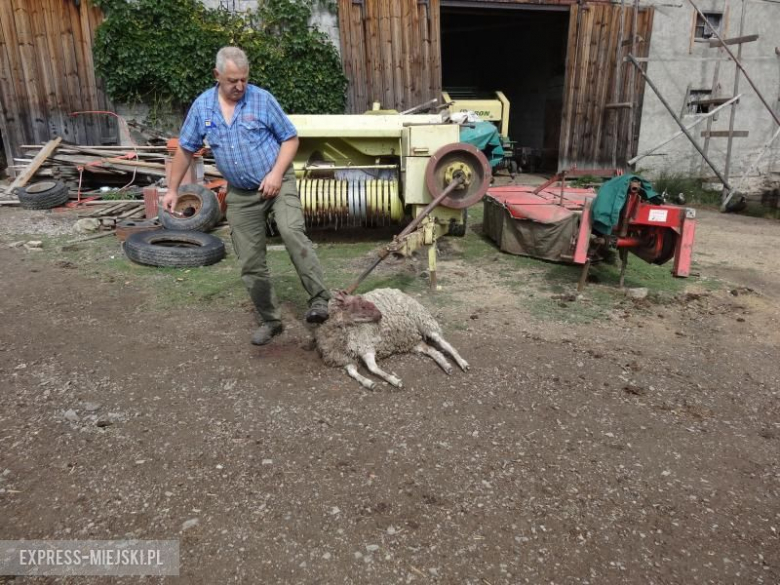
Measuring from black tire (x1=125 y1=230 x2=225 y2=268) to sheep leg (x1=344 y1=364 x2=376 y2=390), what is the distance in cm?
300

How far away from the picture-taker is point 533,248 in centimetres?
603

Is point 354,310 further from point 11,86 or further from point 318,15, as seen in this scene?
point 11,86

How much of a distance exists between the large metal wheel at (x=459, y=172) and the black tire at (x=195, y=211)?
310 cm

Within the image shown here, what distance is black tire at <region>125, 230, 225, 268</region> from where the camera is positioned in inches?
222

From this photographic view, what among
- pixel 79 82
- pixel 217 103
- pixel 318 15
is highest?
pixel 318 15

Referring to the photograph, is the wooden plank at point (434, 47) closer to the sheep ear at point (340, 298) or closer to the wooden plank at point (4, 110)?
the wooden plank at point (4, 110)

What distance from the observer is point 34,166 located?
359 inches

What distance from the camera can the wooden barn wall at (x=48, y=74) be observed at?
948cm

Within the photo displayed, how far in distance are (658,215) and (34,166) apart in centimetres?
967

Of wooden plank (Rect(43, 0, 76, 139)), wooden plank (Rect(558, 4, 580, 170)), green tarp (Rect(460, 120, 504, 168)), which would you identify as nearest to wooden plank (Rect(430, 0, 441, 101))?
green tarp (Rect(460, 120, 504, 168))

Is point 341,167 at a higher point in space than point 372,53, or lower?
lower

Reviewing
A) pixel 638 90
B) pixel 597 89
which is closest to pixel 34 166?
pixel 597 89

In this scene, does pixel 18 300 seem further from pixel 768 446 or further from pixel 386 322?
pixel 768 446

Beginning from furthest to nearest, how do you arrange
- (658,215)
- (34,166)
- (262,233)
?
(34,166), (658,215), (262,233)
